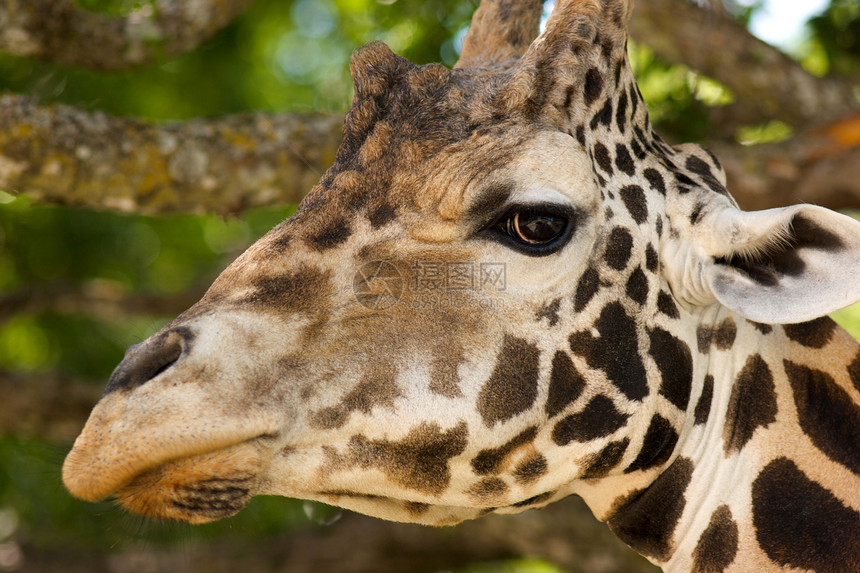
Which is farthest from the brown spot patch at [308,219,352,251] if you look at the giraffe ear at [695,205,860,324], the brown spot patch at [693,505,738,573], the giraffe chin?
the brown spot patch at [693,505,738,573]

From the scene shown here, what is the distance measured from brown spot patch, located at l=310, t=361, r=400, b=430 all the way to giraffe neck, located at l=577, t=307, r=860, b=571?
3.01ft

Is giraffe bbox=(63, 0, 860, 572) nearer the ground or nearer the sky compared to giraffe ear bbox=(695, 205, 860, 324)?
nearer the ground

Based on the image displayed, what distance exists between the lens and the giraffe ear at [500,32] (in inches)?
142

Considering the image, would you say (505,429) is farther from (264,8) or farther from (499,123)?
(264,8)

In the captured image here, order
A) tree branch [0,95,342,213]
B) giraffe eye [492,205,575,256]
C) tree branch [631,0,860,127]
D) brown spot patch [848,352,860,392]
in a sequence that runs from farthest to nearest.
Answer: tree branch [631,0,860,127]
tree branch [0,95,342,213]
brown spot patch [848,352,860,392]
giraffe eye [492,205,575,256]

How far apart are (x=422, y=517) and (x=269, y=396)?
745 millimetres

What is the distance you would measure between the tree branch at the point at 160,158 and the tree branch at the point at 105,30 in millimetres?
A: 452

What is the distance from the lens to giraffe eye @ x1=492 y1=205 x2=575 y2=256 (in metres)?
2.62

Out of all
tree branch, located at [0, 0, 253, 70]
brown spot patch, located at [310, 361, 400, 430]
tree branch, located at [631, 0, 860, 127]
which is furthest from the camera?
tree branch, located at [631, 0, 860, 127]

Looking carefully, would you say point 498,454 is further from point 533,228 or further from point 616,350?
point 533,228
